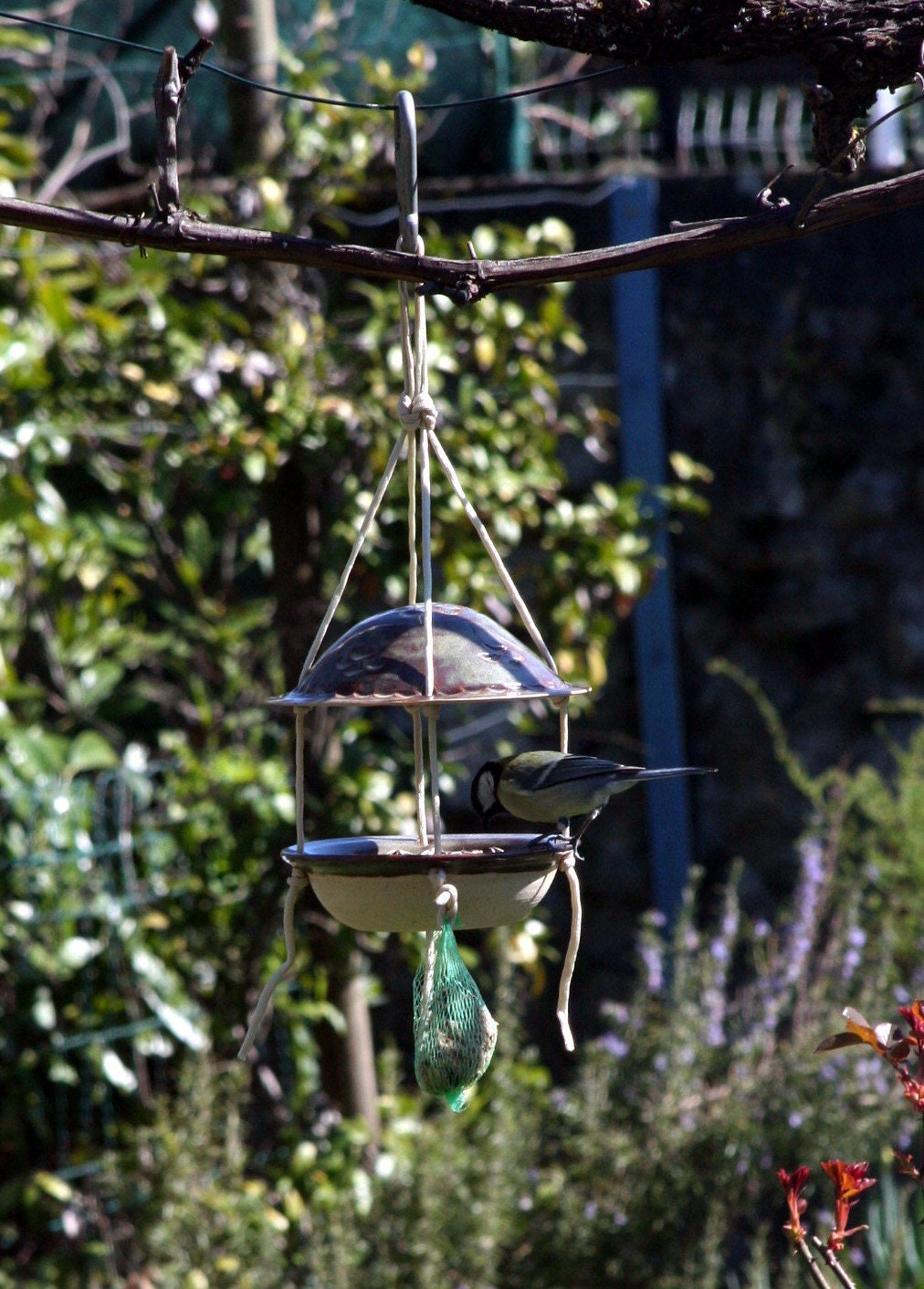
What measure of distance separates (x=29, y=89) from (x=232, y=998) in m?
2.52

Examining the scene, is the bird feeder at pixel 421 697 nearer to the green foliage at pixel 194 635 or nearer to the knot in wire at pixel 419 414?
the knot in wire at pixel 419 414

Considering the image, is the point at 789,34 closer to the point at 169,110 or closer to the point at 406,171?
the point at 406,171

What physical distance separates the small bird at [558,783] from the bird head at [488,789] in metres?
0.02

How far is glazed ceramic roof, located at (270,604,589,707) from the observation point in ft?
5.33

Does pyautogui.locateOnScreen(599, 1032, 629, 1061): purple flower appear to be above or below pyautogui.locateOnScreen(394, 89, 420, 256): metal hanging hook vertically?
below

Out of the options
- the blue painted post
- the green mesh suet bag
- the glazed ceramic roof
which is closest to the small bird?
the glazed ceramic roof

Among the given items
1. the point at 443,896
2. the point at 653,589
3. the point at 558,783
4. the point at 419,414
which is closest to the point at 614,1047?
the point at 653,589

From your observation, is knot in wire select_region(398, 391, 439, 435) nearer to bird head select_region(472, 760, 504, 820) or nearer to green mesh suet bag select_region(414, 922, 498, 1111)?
bird head select_region(472, 760, 504, 820)

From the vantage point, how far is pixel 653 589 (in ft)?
13.6

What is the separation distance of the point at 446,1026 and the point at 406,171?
0.99 metres

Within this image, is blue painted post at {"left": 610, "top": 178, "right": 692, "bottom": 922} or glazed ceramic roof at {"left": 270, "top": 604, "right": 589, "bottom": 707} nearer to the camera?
glazed ceramic roof at {"left": 270, "top": 604, "right": 589, "bottom": 707}

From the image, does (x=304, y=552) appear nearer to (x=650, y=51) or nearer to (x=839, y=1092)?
(x=839, y=1092)

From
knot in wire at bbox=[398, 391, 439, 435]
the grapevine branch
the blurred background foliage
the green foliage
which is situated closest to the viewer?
the grapevine branch

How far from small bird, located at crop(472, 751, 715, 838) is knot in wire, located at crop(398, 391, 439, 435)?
0.46 metres
